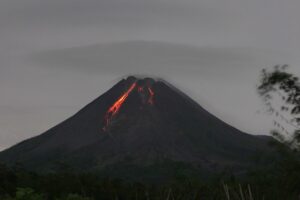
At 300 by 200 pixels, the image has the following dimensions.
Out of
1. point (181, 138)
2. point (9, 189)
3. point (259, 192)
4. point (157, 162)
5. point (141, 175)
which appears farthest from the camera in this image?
point (181, 138)

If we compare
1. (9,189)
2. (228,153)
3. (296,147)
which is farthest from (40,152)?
(296,147)

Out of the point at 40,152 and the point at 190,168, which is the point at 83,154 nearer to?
the point at 40,152

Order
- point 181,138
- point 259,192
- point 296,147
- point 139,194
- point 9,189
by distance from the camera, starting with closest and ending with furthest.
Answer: point 296,147
point 9,189
point 259,192
point 139,194
point 181,138

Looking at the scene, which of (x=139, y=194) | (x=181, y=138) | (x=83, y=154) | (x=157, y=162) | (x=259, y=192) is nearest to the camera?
(x=259, y=192)

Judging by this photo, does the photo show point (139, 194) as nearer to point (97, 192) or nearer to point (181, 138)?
point (97, 192)

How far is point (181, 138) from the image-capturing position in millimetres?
197125

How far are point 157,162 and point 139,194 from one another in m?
101

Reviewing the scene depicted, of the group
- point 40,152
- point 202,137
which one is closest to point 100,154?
point 40,152

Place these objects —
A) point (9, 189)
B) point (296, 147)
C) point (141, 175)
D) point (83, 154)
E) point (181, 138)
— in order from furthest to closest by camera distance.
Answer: point (181, 138) < point (83, 154) < point (141, 175) < point (9, 189) < point (296, 147)

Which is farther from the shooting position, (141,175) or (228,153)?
(228,153)

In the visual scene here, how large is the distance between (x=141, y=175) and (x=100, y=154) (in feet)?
116

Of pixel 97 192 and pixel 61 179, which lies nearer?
pixel 97 192

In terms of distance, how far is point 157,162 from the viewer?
166750 millimetres

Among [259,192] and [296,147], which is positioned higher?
[296,147]
